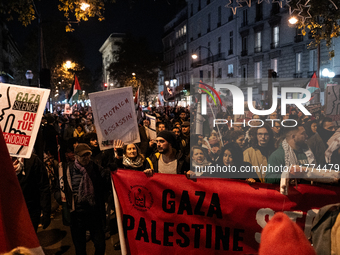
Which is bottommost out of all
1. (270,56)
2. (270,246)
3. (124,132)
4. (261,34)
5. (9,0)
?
(270,246)

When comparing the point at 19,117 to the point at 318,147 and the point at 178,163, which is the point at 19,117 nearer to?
the point at 178,163

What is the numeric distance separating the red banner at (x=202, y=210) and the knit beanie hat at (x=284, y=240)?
2.61 meters

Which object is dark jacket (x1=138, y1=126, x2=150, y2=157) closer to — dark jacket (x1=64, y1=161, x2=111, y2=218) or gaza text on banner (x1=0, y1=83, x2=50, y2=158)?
dark jacket (x1=64, y1=161, x2=111, y2=218)

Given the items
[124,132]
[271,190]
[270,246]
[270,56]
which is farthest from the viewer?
[270,56]

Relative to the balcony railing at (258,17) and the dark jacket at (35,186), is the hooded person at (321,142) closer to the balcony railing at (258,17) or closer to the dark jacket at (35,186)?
the dark jacket at (35,186)

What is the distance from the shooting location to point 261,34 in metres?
39.0

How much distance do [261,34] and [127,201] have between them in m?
38.2

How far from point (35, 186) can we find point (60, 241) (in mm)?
1578

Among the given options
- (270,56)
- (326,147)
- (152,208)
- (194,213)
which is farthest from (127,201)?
(270,56)

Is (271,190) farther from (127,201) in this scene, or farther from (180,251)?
(127,201)

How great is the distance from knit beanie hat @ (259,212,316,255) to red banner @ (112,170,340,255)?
261 cm

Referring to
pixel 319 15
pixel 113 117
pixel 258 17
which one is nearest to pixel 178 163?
pixel 113 117

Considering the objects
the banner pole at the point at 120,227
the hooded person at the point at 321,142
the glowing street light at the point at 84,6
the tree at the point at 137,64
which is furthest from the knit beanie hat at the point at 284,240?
the tree at the point at 137,64

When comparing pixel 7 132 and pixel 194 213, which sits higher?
pixel 7 132
